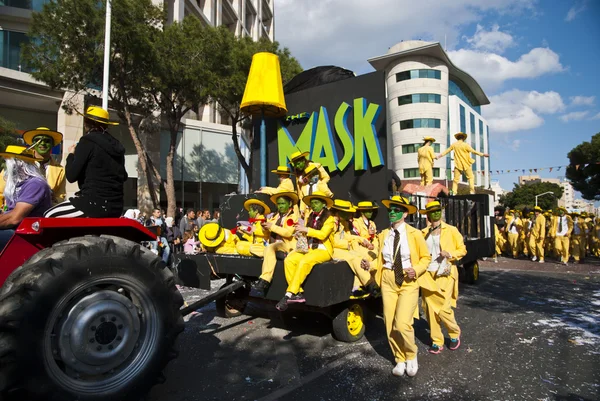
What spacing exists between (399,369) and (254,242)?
120 inches

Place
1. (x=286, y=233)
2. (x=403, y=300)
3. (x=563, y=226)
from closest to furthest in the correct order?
(x=403, y=300) < (x=286, y=233) < (x=563, y=226)

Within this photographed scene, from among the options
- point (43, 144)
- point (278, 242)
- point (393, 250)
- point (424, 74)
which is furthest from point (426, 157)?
point (424, 74)

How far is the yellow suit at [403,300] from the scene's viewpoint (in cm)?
406

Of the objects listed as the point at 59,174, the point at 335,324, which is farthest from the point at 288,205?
the point at 59,174

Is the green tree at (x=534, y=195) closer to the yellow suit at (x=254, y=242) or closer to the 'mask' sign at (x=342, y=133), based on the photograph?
the 'mask' sign at (x=342, y=133)

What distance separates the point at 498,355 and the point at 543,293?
486 centimetres

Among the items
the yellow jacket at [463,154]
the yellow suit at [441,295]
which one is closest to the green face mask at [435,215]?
the yellow suit at [441,295]

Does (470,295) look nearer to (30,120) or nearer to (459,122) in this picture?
(30,120)

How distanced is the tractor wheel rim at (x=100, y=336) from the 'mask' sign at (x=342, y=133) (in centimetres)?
565

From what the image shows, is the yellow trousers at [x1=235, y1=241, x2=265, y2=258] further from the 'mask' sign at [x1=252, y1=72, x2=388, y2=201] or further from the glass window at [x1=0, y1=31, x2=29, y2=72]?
the glass window at [x1=0, y1=31, x2=29, y2=72]

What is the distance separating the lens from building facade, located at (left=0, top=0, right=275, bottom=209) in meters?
19.3

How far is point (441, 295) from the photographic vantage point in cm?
481

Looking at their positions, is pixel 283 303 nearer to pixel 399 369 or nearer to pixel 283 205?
pixel 399 369

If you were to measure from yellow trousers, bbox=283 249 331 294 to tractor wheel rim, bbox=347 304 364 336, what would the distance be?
929 mm
